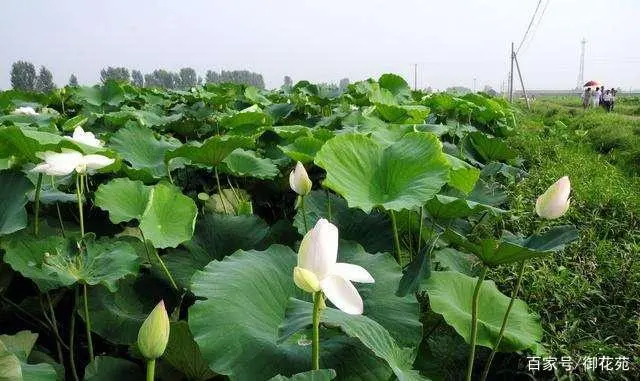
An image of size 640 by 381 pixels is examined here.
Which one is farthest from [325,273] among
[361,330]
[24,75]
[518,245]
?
[24,75]

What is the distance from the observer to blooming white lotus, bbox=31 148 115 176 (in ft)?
3.42

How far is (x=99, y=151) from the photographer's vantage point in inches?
48.2

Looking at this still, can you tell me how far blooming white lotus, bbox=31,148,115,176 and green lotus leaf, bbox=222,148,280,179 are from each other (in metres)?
0.48

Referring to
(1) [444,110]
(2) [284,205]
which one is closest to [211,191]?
(2) [284,205]

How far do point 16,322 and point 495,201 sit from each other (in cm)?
127

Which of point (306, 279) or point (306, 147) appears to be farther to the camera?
point (306, 147)

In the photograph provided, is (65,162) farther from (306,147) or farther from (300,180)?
(306,147)

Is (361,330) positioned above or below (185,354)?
above

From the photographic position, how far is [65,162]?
1.06 meters

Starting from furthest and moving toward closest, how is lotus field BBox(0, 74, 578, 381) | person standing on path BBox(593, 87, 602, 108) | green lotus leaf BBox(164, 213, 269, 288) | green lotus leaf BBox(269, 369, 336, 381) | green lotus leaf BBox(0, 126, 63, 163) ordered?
1. person standing on path BBox(593, 87, 602, 108)
2. green lotus leaf BBox(164, 213, 269, 288)
3. green lotus leaf BBox(0, 126, 63, 163)
4. lotus field BBox(0, 74, 578, 381)
5. green lotus leaf BBox(269, 369, 336, 381)

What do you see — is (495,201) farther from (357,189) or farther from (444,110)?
(444,110)

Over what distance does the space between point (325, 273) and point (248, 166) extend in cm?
100

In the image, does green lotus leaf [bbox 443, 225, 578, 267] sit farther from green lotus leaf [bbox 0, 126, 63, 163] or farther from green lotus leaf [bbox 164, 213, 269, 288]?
green lotus leaf [bbox 0, 126, 63, 163]

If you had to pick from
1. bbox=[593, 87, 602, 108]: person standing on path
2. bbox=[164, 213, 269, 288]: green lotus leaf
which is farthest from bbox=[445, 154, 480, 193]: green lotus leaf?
bbox=[593, 87, 602, 108]: person standing on path
